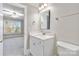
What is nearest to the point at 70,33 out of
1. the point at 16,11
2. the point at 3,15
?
the point at 16,11

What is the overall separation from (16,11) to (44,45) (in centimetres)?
57

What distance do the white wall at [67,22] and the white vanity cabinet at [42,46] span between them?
0.13 metres

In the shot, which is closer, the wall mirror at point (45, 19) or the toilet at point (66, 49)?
the toilet at point (66, 49)

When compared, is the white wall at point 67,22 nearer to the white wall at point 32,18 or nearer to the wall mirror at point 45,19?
the wall mirror at point 45,19

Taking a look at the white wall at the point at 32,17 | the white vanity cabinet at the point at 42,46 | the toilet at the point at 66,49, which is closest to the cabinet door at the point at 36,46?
the white vanity cabinet at the point at 42,46

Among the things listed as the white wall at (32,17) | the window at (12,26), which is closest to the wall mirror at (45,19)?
the white wall at (32,17)

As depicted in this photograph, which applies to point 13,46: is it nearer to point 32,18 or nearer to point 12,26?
point 12,26

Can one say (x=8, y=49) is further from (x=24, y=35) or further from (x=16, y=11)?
(x=16, y=11)

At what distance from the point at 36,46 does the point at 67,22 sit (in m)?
0.50

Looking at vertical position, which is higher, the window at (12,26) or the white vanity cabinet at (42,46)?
the window at (12,26)

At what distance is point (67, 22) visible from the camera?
113cm

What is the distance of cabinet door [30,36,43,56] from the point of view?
1177 mm

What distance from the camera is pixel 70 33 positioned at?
1119 millimetres

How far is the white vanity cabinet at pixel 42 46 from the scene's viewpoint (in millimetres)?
Answer: 1163
